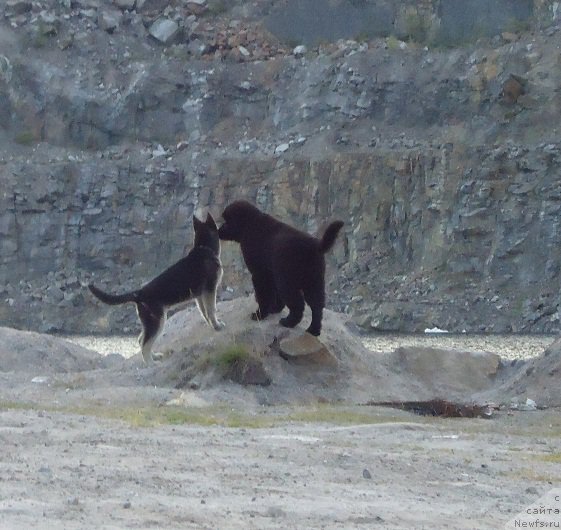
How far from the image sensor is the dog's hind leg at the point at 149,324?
56.9ft

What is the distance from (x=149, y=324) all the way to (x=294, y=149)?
43595mm

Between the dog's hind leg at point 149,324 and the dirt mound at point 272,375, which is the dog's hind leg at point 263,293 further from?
the dog's hind leg at point 149,324

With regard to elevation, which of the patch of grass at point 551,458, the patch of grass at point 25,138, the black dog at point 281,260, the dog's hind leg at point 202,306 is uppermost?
the patch of grass at point 551,458

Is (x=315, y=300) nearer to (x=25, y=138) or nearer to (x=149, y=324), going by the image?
(x=149, y=324)

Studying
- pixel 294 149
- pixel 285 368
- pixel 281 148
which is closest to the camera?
pixel 285 368

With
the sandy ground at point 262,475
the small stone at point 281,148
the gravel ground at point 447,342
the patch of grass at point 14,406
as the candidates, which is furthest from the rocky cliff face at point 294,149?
the sandy ground at point 262,475

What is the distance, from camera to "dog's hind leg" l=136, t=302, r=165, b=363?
56.9 feet

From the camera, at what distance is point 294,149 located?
199 ft

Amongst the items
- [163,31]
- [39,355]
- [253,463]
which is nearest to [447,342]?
[39,355]

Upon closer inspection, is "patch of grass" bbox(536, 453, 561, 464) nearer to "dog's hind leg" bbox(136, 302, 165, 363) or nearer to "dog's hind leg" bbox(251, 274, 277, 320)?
"dog's hind leg" bbox(251, 274, 277, 320)

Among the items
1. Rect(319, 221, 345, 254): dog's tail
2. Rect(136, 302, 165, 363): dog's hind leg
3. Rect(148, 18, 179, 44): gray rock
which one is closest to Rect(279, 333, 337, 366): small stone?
Rect(319, 221, 345, 254): dog's tail

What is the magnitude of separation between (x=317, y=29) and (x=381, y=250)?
13148 millimetres

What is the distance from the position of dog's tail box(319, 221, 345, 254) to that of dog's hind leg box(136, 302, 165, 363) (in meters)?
2.26

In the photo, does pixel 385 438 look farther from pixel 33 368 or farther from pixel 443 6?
pixel 443 6
